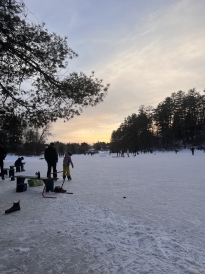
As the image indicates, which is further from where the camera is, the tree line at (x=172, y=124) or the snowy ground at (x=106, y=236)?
the tree line at (x=172, y=124)

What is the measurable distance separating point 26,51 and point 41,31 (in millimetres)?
821

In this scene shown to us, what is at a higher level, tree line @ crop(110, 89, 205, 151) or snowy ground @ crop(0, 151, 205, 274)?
tree line @ crop(110, 89, 205, 151)

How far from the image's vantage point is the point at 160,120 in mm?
75125

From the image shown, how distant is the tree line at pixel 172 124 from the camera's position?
218 feet

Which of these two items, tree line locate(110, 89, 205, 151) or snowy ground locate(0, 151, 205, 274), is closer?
snowy ground locate(0, 151, 205, 274)

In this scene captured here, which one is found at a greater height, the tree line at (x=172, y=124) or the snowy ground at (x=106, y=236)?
the tree line at (x=172, y=124)

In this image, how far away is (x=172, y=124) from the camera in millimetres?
73188

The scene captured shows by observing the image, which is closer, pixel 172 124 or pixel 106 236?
pixel 106 236

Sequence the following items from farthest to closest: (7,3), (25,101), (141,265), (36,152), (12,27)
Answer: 1. (36,152)
2. (25,101)
3. (12,27)
4. (7,3)
5. (141,265)

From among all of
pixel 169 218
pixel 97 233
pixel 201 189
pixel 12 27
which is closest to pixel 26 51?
pixel 12 27

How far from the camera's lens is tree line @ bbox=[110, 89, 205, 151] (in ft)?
218

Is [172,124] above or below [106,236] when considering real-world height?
above

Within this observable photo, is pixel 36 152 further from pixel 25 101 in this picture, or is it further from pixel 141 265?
pixel 141 265

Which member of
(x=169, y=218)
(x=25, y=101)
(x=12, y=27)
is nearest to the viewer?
(x=169, y=218)
